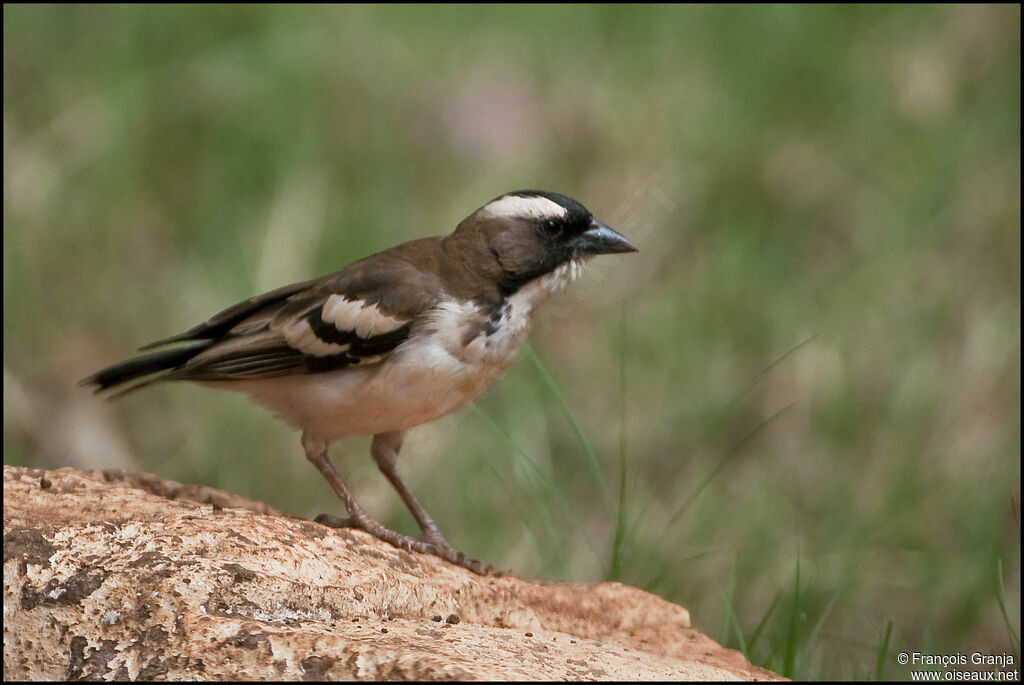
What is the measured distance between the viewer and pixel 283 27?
9.66 m

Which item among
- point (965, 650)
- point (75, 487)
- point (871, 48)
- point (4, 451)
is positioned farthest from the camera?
point (871, 48)

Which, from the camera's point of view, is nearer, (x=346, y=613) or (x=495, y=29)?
(x=346, y=613)

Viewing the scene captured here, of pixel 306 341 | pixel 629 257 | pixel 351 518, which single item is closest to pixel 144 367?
pixel 306 341

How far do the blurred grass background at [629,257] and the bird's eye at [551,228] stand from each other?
4.70ft

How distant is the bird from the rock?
3.17 feet

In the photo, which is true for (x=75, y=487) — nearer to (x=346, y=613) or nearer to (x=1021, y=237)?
(x=346, y=613)

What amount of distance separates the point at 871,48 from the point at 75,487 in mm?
7248

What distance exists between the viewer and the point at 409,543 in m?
4.79

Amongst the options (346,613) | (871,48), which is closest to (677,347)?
(871,48)

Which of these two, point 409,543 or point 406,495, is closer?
point 409,543

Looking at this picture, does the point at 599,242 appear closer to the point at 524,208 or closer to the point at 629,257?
the point at 524,208

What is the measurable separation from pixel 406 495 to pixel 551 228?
4.02 feet

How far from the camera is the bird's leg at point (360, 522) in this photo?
4.79 meters

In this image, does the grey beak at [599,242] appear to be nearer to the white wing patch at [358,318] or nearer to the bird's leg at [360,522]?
the white wing patch at [358,318]
